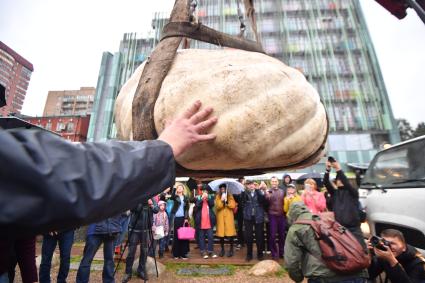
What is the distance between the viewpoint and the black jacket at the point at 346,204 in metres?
4.68

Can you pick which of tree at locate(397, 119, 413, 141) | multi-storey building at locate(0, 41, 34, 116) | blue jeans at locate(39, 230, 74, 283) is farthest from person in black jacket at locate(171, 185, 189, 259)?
multi-storey building at locate(0, 41, 34, 116)

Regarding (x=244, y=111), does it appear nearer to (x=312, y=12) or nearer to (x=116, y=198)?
(x=116, y=198)

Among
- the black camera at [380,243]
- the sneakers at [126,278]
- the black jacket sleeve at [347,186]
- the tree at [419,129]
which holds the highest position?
the tree at [419,129]

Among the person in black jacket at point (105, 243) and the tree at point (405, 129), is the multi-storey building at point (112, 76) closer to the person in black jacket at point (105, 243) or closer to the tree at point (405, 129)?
the person in black jacket at point (105, 243)

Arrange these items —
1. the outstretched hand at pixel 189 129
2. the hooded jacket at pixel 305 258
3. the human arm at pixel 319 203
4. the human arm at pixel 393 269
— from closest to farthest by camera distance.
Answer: the outstretched hand at pixel 189 129 → the human arm at pixel 393 269 → the hooded jacket at pixel 305 258 → the human arm at pixel 319 203

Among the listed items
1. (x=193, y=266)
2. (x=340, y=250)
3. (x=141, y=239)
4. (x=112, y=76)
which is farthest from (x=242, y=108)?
(x=112, y=76)

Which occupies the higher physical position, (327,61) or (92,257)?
(327,61)

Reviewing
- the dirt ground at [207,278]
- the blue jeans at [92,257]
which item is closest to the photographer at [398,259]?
the dirt ground at [207,278]

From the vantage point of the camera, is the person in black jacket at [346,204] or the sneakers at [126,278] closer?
the person in black jacket at [346,204]

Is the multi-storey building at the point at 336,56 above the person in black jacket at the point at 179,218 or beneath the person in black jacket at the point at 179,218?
above

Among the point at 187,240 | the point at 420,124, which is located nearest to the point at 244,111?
the point at 187,240

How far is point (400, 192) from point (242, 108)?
10.6 feet

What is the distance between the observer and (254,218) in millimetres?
7238

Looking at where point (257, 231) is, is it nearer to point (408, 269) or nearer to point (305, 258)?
point (305, 258)
